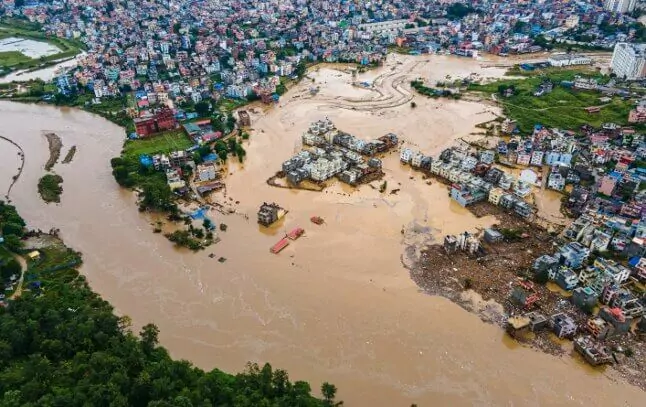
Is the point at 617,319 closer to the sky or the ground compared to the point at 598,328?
closer to the sky

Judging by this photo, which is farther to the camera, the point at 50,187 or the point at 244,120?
the point at 244,120

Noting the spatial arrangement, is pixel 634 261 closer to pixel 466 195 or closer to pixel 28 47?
pixel 466 195

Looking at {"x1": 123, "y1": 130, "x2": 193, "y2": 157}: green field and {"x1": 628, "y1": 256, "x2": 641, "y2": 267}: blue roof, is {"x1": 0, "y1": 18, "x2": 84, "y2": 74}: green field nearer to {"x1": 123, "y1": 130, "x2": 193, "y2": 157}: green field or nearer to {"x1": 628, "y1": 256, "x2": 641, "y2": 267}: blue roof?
{"x1": 123, "y1": 130, "x2": 193, "y2": 157}: green field

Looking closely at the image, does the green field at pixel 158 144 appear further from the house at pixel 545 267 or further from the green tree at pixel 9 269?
the house at pixel 545 267

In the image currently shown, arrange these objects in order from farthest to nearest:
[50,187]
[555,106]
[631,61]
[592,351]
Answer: [631,61] → [555,106] → [50,187] → [592,351]

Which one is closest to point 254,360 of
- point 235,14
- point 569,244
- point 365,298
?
point 365,298

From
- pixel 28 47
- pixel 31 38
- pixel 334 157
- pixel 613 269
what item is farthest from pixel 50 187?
pixel 31 38

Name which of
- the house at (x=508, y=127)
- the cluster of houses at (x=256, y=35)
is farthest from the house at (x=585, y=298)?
the cluster of houses at (x=256, y=35)

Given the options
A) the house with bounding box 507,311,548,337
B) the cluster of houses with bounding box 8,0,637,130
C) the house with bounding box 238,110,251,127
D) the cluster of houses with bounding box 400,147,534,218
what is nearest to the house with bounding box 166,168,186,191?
the house with bounding box 238,110,251,127
